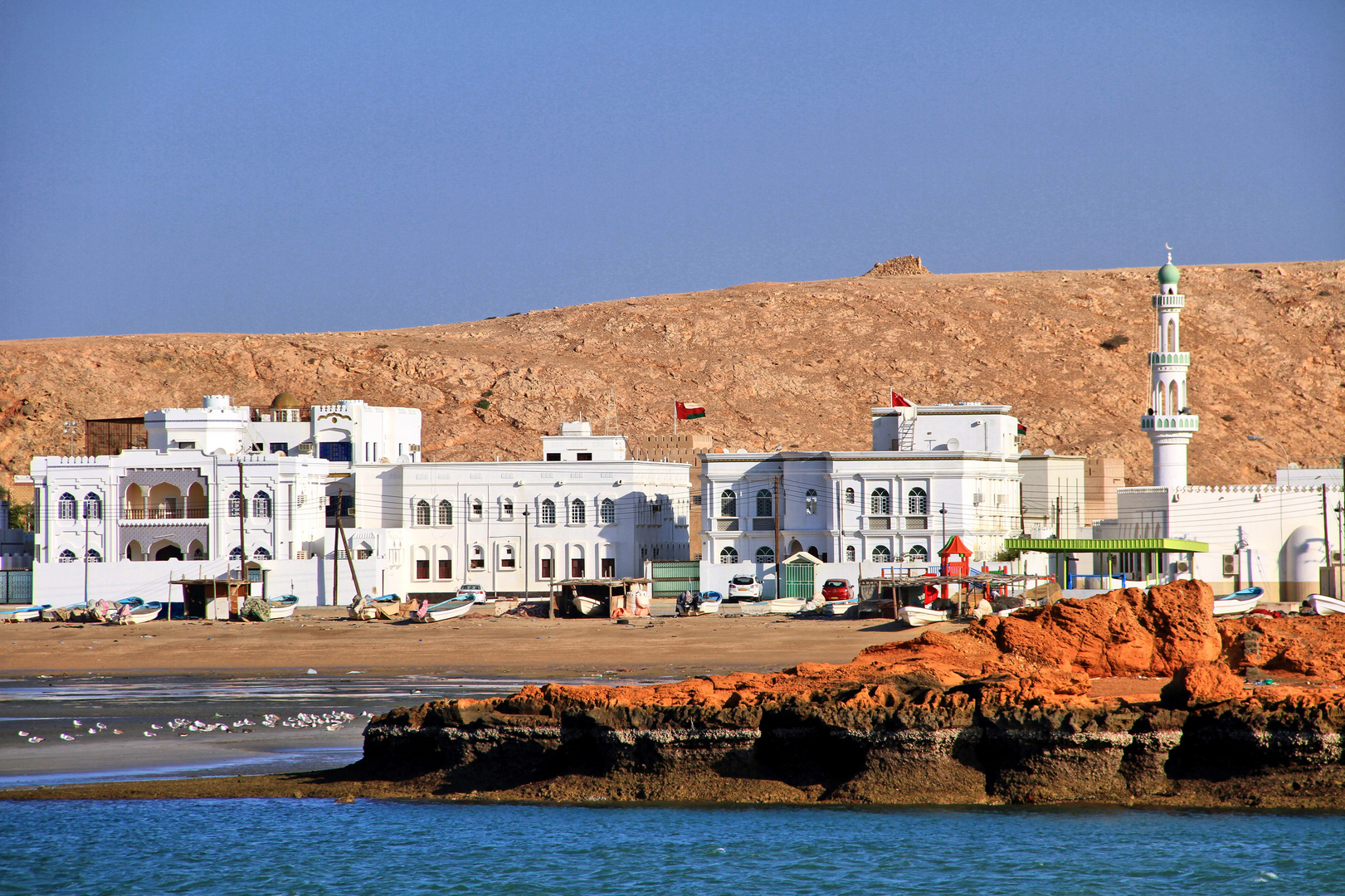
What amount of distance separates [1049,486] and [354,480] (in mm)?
29340

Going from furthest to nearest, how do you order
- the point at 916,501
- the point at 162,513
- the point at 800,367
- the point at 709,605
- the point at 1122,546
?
1. the point at 800,367
2. the point at 162,513
3. the point at 916,501
4. the point at 709,605
5. the point at 1122,546

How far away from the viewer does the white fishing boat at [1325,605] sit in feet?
147

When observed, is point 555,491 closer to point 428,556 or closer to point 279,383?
point 428,556

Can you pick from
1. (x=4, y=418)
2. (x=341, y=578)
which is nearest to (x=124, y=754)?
(x=341, y=578)

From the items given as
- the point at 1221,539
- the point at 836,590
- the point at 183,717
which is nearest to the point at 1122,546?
the point at 1221,539

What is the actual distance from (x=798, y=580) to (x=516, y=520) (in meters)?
13.0

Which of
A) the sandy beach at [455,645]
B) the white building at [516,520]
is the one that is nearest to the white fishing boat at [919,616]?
the sandy beach at [455,645]

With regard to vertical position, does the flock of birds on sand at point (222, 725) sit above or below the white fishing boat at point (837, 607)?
below

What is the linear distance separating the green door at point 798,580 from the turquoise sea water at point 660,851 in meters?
31.7

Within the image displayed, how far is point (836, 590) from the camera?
54250mm

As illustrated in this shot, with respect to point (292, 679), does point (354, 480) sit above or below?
above

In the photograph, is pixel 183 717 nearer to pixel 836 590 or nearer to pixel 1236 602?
pixel 836 590

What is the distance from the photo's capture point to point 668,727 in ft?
78.6

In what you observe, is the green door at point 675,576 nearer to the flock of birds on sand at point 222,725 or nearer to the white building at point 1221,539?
the white building at point 1221,539
